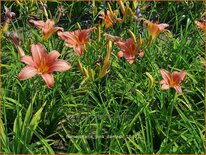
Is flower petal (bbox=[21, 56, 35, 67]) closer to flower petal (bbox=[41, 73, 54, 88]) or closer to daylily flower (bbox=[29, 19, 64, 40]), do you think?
flower petal (bbox=[41, 73, 54, 88])

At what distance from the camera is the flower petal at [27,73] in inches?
84.7

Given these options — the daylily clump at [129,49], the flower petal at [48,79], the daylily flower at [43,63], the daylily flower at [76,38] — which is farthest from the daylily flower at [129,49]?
the flower petal at [48,79]

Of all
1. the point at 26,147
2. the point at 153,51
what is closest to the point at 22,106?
the point at 26,147

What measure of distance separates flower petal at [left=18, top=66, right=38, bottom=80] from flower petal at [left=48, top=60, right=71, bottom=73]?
12cm

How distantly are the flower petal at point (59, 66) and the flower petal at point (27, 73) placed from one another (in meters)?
0.12

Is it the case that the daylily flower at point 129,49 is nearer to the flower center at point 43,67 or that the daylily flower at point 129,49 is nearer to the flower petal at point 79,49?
the flower petal at point 79,49

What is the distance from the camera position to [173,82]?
2453 mm

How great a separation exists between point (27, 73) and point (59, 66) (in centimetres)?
20

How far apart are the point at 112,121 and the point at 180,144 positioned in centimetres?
45

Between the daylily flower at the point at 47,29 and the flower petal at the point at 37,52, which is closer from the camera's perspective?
the flower petal at the point at 37,52

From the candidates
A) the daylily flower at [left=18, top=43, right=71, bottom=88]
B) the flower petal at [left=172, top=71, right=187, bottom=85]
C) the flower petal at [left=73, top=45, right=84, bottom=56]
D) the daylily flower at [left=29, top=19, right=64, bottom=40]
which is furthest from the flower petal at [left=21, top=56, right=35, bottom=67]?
the flower petal at [left=172, top=71, right=187, bottom=85]

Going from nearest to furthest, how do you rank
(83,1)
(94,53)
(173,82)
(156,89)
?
(173,82)
(156,89)
(94,53)
(83,1)

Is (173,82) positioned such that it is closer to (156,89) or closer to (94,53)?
(156,89)

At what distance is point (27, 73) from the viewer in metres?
2.17
